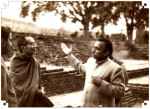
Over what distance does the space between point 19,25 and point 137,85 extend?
3.52 feet

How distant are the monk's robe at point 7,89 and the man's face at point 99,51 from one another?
2.35ft

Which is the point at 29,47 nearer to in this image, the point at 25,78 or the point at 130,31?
the point at 25,78

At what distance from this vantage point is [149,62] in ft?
11.0

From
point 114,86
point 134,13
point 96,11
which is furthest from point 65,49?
point 134,13

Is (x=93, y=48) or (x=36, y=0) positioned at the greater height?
(x=36, y=0)

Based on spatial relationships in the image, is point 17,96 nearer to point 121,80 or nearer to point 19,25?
point 19,25

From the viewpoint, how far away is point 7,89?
3305 mm

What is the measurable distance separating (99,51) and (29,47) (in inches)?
22.3

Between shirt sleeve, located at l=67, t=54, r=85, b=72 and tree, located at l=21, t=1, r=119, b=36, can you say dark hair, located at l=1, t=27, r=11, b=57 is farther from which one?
shirt sleeve, located at l=67, t=54, r=85, b=72

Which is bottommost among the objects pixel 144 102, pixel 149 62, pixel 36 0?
pixel 144 102

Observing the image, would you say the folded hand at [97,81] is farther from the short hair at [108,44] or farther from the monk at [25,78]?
the monk at [25,78]

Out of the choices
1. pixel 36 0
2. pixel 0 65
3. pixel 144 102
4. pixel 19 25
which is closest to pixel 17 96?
pixel 0 65

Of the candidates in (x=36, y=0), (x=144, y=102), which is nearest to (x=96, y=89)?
(x=144, y=102)

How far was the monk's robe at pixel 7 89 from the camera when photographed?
3.30m
